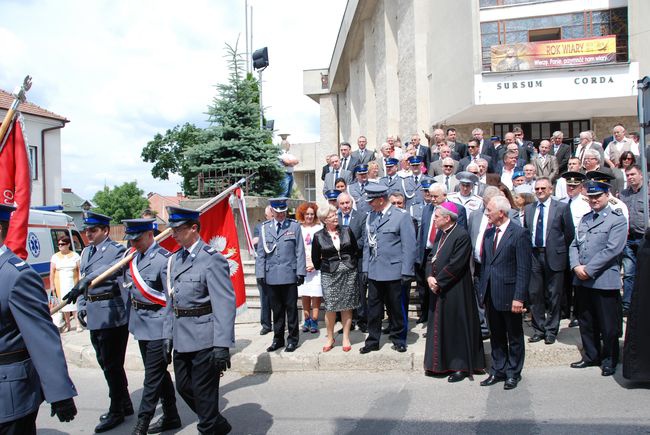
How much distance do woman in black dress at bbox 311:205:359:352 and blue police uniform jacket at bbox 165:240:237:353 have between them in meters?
2.69

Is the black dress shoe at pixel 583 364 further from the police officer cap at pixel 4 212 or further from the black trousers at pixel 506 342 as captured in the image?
the police officer cap at pixel 4 212

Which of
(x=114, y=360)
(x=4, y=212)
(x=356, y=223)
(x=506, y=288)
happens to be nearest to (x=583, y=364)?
(x=506, y=288)

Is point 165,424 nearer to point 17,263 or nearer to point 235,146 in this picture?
point 17,263

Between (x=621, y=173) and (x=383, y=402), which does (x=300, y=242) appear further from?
(x=621, y=173)

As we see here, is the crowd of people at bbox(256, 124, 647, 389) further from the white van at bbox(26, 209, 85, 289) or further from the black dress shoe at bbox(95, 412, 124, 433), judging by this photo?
the white van at bbox(26, 209, 85, 289)

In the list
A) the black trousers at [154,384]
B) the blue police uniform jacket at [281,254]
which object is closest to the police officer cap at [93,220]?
the black trousers at [154,384]

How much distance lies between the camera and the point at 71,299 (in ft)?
16.8

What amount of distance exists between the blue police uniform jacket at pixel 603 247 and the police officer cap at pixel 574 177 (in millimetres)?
1128

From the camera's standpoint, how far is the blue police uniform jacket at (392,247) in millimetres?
6930

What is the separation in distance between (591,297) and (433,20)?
17.4 m

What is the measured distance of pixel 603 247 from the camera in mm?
6074

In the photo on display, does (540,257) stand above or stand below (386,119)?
below

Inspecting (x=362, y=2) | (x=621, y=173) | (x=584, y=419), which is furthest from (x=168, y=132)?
(x=584, y=419)

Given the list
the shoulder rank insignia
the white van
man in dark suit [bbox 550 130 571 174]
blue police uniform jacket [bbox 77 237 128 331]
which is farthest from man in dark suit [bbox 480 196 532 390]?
the white van
